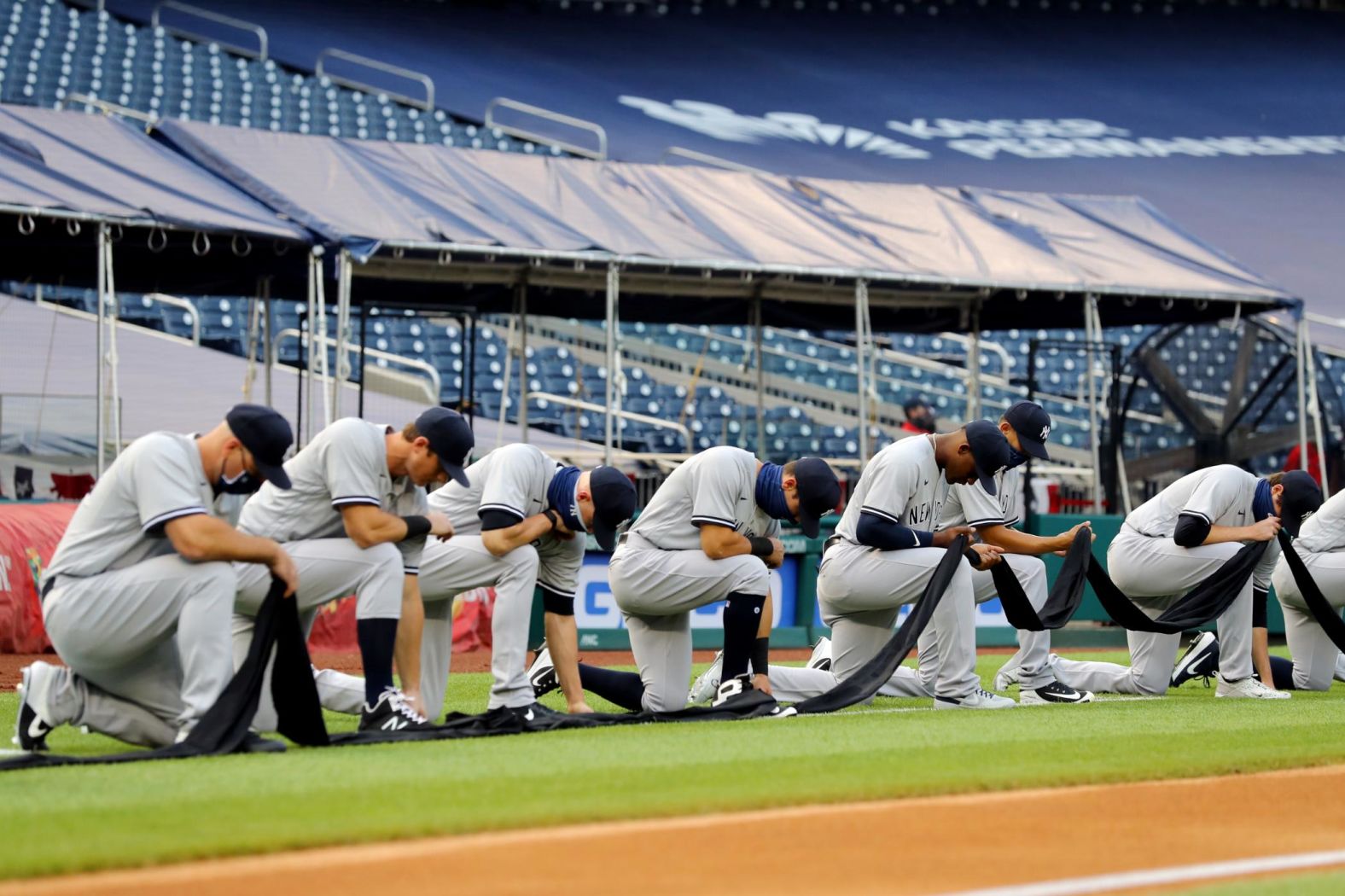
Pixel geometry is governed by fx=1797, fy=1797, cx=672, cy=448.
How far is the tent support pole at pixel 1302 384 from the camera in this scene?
62.6 ft

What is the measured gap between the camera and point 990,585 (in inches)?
419

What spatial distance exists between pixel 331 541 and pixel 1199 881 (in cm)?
428

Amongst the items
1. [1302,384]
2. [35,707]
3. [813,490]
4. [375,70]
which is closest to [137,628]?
[35,707]

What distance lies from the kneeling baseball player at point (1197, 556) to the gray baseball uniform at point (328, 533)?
4854 mm

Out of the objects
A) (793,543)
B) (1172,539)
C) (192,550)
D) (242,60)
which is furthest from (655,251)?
(242,60)

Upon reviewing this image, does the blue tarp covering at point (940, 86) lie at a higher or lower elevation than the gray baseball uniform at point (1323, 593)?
higher

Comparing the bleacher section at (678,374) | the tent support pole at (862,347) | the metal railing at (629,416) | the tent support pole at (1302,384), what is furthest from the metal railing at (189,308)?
the tent support pole at (1302,384)

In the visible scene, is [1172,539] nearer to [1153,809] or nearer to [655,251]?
[1153,809]

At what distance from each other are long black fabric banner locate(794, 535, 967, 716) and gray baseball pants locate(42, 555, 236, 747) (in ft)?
11.4

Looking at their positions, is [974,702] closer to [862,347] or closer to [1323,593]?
[1323,593]

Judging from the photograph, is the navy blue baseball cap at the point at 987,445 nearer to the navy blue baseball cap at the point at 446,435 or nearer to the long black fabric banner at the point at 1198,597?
the long black fabric banner at the point at 1198,597

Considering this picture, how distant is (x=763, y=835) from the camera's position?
568 cm

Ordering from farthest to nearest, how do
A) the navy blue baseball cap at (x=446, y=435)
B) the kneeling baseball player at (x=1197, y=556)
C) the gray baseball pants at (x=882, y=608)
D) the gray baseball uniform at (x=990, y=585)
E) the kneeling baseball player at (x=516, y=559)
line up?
the kneeling baseball player at (x=1197, y=556) < the gray baseball uniform at (x=990, y=585) < the gray baseball pants at (x=882, y=608) < the kneeling baseball player at (x=516, y=559) < the navy blue baseball cap at (x=446, y=435)

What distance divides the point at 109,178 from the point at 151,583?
914 cm
